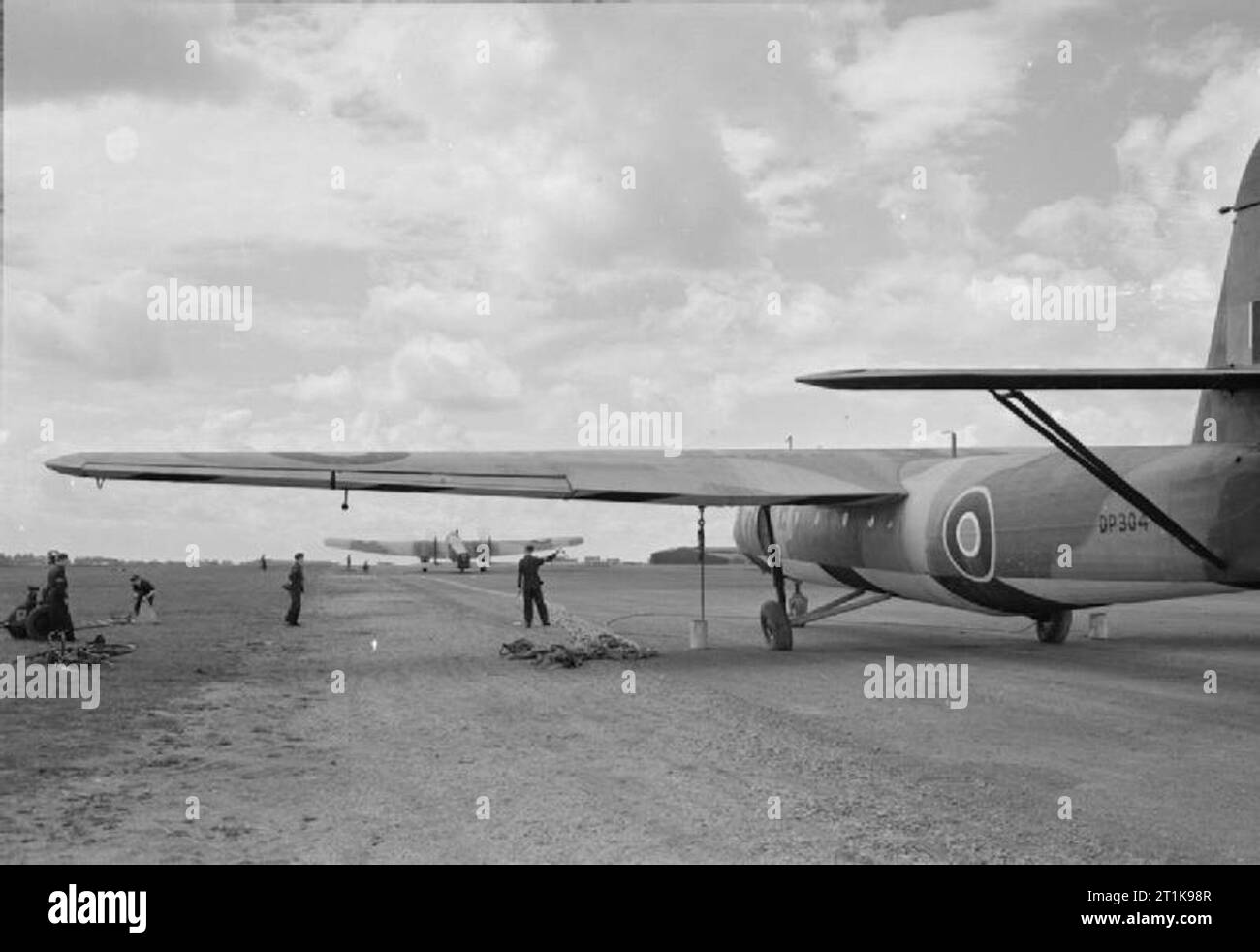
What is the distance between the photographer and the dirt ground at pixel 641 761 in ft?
25.2

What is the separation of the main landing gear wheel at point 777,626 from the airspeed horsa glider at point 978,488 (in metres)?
0.03

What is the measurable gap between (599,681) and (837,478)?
7.89 meters

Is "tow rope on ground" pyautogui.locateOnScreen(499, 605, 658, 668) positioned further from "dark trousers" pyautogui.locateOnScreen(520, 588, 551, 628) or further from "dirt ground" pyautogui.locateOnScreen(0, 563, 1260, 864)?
"dark trousers" pyautogui.locateOnScreen(520, 588, 551, 628)

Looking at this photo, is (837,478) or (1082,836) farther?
(837,478)

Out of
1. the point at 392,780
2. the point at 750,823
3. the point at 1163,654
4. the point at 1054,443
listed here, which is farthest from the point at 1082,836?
the point at 1163,654

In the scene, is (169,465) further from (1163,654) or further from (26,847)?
(1163,654)

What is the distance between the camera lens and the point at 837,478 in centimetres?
2269

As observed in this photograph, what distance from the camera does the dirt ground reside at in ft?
25.2

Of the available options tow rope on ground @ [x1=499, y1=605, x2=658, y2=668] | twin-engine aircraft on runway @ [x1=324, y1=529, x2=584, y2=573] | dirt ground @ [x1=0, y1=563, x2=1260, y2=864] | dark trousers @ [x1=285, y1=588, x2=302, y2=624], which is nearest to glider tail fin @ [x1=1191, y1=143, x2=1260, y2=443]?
dirt ground @ [x1=0, y1=563, x2=1260, y2=864]

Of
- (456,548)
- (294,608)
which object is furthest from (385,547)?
(294,608)

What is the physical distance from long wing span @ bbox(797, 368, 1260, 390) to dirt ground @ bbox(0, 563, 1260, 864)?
3.56 meters

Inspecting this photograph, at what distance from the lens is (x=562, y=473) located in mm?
20094

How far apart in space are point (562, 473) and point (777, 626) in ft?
16.4

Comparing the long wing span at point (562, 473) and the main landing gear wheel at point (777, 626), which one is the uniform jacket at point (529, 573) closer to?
the long wing span at point (562, 473)
